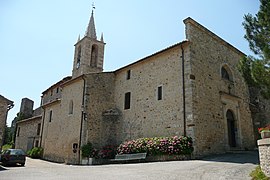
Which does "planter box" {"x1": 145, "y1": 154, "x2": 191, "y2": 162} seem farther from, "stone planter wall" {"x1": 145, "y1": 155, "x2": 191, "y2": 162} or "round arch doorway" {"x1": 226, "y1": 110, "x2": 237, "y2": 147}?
"round arch doorway" {"x1": 226, "y1": 110, "x2": 237, "y2": 147}

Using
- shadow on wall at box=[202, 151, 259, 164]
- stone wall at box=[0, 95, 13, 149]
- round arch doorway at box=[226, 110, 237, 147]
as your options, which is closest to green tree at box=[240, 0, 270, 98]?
shadow on wall at box=[202, 151, 259, 164]

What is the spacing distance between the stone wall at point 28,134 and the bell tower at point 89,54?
728 centimetres

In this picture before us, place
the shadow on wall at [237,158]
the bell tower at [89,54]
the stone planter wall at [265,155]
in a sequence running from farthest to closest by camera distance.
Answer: the bell tower at [89,54] < the shadow on wall at [237,158] < the stone planter wall at [265,155]

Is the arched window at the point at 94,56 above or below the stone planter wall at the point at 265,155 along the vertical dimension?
above

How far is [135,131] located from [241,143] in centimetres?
723

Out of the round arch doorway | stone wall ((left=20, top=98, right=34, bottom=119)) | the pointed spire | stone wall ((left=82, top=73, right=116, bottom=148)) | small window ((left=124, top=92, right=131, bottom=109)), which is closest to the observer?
the round arch doorway

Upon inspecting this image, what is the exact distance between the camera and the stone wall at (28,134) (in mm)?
25712

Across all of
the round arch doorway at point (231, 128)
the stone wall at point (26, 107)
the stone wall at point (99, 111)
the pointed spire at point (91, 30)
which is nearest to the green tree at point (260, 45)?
the round arch doorway at point (231, 128)

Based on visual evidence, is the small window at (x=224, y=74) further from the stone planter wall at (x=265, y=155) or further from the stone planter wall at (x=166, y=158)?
the stone planter wall at (x=265, y=155)

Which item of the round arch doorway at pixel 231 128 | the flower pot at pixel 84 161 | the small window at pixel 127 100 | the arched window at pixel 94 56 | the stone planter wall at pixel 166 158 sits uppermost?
the arched window at pixel 94 56

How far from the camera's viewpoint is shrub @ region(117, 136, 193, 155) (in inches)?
479

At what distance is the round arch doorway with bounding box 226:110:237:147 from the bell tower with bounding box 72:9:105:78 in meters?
17.3

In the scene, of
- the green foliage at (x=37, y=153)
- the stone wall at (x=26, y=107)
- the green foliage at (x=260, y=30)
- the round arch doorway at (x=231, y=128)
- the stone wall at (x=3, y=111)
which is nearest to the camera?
the green foliage at (x=260, y=30)

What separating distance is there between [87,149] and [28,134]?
596 inches
